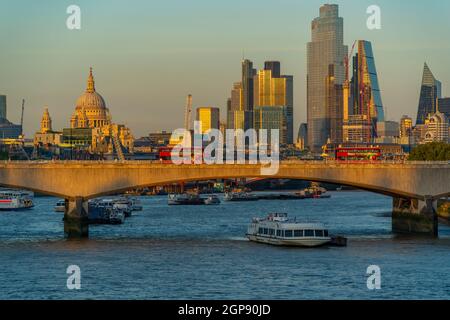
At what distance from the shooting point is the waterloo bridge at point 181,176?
83.7 metres

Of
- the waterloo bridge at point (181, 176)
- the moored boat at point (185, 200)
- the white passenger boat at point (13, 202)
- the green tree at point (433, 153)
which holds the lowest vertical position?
the moored boat at point (185, 200)

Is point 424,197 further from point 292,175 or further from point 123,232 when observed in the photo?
point 123,232

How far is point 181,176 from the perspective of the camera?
84.4 m

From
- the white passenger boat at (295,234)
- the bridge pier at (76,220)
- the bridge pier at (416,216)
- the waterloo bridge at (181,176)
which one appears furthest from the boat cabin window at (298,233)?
the bridge pier at (76,220)

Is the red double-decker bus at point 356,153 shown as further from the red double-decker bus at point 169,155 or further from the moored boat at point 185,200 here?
the moored boat at point 185,200

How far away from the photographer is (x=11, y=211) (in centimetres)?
12469

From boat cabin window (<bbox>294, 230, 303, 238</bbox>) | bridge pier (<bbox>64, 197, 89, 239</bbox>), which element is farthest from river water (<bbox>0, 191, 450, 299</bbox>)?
boat cabin window (<bbox>294, 230, 303, 238</bbox>)

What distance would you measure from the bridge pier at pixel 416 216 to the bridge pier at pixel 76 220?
24458mm

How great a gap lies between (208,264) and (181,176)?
2066 centimetres

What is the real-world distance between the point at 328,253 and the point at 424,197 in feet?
58.8

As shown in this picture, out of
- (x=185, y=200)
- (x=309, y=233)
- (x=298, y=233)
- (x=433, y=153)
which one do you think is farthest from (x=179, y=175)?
(x=185, y=200)

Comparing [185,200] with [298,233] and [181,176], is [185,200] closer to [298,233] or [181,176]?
[181,176]

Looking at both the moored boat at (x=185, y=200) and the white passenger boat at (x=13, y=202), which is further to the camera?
the moored boat at (x=185, y=200)
